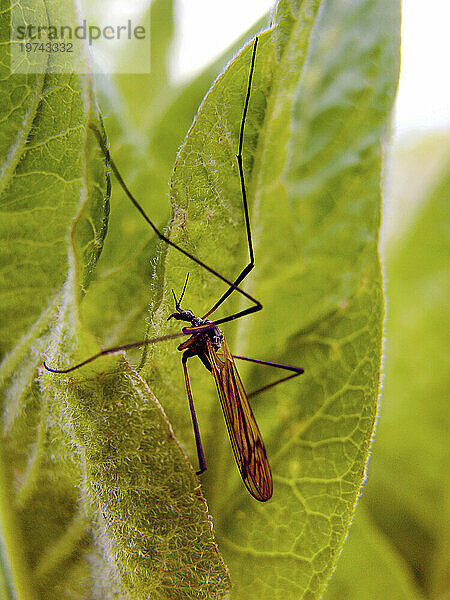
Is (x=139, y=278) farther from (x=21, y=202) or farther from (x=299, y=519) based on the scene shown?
(x=299, y=519)

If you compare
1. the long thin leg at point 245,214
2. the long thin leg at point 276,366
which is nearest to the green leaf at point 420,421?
the long thin leg at point 276,366

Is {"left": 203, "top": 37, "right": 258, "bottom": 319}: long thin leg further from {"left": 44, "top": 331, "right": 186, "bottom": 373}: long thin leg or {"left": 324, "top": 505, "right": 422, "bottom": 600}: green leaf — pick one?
{"left": 324, "top": 505, "right": 422, "bottom": 600}: green leaf

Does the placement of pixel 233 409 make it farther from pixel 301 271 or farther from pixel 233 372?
pixel 301 271

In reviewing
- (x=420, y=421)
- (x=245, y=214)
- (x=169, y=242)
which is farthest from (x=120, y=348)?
(x=420, y=421)

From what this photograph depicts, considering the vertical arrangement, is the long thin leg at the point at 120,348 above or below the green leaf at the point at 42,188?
below

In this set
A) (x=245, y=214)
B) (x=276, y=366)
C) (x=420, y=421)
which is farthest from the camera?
(x=420, y=421)

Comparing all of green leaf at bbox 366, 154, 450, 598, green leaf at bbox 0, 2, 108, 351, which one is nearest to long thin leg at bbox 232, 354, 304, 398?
green leaf at bbox 0, 2, 108, 351

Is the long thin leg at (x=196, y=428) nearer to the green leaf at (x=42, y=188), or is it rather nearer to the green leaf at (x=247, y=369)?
the green leaf at (x=247, y=369)
